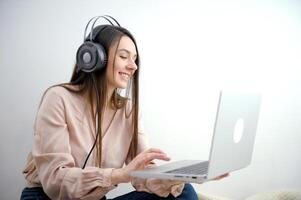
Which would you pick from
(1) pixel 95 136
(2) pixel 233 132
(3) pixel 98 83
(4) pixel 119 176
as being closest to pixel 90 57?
(3) pixel 98 83

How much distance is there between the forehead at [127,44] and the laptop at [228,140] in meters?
0.44

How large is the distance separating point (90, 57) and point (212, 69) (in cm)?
74

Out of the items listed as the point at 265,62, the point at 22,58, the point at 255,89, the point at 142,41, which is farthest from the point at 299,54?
the point at 22,58

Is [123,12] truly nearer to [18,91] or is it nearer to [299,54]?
[18,91]

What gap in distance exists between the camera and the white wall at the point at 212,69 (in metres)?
1.57

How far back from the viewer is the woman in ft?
3.07

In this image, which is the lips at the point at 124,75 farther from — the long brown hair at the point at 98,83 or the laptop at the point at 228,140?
the laptop at the point at 228,140

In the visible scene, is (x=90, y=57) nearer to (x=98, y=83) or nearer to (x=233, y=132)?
(x=98, y=83)

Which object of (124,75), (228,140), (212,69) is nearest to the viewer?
(228,140)

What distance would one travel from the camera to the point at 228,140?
0.83 meters

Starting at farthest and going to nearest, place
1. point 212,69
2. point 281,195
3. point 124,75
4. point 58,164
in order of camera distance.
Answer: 1. point 212,69
2. point 281,195
3. point 124,75
4. point 58,164

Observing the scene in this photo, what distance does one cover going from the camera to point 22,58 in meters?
1.42

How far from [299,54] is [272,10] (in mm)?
243

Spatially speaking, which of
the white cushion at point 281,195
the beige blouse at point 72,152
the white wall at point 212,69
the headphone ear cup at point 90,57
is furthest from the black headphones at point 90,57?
the white cushion at point 281,195
